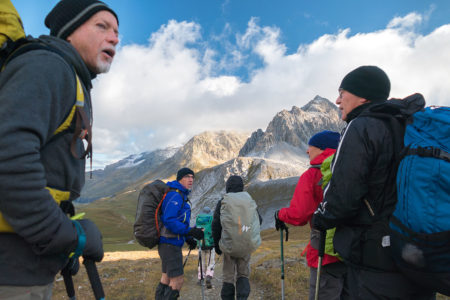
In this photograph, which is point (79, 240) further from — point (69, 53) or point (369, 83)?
point (369, 83)

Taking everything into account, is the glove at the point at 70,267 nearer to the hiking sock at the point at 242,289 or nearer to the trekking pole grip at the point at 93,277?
the trekking pole grip at the point at 93,277

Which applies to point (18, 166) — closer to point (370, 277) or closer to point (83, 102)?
point (83, 102)

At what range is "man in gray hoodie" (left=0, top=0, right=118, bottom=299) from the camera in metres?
1.59

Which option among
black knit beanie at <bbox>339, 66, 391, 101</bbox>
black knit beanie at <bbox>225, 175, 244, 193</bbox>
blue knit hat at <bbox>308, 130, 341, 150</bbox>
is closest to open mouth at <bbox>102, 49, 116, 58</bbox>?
black knit beanie at <bbox>339, 66, 391, 101</bbox>

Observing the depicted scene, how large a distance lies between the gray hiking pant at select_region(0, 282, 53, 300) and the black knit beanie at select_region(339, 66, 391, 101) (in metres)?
4.19

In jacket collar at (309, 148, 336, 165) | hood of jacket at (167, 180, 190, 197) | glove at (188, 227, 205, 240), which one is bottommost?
glove at (188, 227, 205, 240)

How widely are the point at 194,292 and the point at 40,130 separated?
445 inches

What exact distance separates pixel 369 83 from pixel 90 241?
393cm

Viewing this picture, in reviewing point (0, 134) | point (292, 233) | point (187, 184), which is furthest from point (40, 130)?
point (292, 233)

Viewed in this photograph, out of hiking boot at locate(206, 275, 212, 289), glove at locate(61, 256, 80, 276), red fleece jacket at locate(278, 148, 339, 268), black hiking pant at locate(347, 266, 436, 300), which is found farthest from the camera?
hiking boot at locate(206, 275, 212, 289)

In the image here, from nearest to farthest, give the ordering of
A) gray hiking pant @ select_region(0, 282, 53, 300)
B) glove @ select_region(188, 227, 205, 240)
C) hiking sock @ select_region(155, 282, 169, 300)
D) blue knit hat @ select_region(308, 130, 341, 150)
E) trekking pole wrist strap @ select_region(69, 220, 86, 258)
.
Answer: gray hiking pant @ select_region(0, 282, 53, 300)
trekking pole wrist strap @ select_region(69, 220, 86, 258)
blue knit hat @ select_region(308, 130, 341, 150)
hiking sock @ select_region(155, 282, 169, 300)
glove @ select_region(188, 227, 205, 240)

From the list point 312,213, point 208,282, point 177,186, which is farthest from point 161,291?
point 208,282

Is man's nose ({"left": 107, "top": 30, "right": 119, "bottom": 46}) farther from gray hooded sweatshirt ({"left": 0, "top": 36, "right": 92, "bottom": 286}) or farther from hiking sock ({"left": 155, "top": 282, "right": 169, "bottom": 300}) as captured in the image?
hiking sock ({"left": 155, "top": 282, "right": 169, "bottom": 300})

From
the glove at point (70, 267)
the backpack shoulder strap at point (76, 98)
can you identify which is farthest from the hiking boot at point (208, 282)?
the backpack shoulder strap at point (76, 98)
